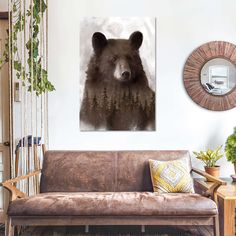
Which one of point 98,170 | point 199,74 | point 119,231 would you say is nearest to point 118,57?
point 199,74

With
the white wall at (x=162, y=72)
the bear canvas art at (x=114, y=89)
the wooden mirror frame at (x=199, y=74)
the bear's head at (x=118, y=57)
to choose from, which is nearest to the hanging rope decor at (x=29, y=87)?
the white wall at (x=162, y=72)

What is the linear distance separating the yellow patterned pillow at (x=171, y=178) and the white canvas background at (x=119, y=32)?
3.22ft

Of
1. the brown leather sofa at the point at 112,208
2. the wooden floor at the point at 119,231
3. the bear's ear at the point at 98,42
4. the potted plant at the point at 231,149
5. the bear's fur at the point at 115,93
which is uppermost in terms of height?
the bear's ear at the point at 98,42

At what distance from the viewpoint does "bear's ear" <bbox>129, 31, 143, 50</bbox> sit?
12.0ft

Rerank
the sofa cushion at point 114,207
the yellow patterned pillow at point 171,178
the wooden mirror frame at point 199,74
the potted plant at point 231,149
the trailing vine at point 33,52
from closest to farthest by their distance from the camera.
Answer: the sofa cushion at point 114,207, the yellow patterned pillow at point 171,178, the trailing vine at point 33,52, the potted plant at point 231,149, the wooden mirror frame at point 199,74

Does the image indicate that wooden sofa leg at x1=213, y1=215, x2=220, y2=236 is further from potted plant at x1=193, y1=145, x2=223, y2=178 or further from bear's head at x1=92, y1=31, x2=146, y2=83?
bear's head at x1=92, y1=31, x2=146, y2=83

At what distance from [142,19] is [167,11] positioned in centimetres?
30

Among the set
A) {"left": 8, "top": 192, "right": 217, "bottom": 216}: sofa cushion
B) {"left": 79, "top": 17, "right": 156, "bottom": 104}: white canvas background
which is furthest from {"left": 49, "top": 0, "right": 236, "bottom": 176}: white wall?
{"left": 8, "top": 192, "right": 217, "bottom": 216}: sofa cushion

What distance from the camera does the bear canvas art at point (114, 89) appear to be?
12.0 ft

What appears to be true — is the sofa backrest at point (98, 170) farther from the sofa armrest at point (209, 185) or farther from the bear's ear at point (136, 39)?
the bear's ear at point (136, 39)

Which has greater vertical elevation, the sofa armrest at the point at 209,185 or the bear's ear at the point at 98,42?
the bear's ear at the point at 98,42

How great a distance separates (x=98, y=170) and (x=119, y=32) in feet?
5.17

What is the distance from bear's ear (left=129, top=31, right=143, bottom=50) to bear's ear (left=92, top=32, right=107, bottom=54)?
0.31m

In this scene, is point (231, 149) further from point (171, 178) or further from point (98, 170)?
point (98, 170)
